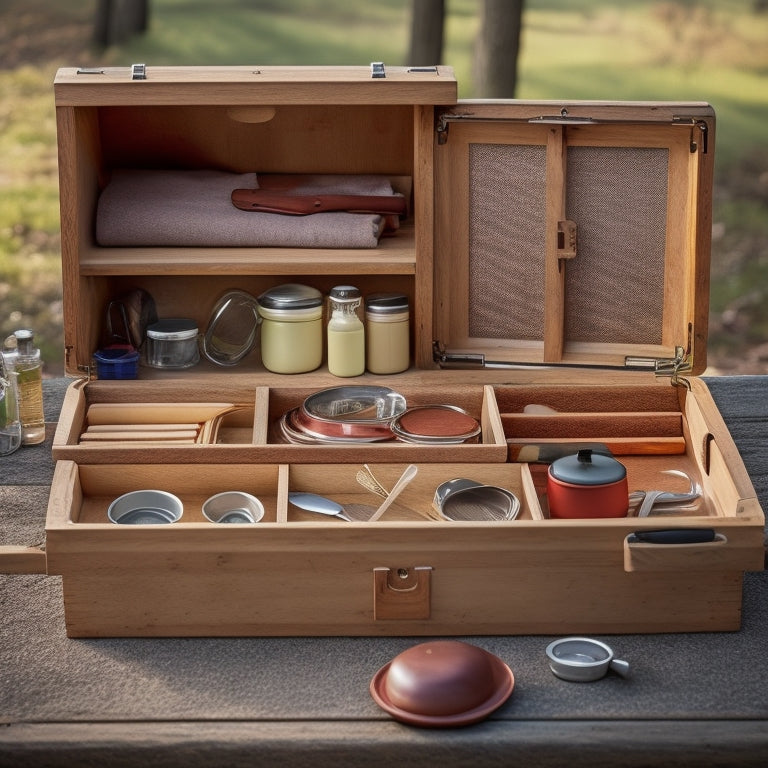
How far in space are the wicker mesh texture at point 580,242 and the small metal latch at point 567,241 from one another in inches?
0.9

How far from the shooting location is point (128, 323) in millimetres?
2430

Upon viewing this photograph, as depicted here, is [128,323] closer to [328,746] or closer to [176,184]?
[176,184]

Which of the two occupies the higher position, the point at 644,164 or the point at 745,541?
the point at 644,164

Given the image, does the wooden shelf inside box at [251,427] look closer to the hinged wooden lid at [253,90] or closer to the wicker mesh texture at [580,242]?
the wicker mesh texture at [580,242]

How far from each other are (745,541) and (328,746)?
0.65m

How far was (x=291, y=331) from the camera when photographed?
7.58 ft

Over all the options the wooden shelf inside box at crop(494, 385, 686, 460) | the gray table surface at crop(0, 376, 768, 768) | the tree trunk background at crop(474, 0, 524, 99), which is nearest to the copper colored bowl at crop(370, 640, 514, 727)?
the gray table surface at crop(0, 376, 768, 768)

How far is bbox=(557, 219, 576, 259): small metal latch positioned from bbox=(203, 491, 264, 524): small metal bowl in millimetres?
789

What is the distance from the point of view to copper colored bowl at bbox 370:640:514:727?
1.47 m

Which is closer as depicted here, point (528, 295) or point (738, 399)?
point (528, 295)

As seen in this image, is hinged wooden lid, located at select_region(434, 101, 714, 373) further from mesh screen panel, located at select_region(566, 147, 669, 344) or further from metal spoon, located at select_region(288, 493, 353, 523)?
metal spoon, located at select_region(288, 493, 353, 523)

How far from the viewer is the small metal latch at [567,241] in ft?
7.49

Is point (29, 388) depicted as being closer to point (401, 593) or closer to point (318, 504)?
point (318, 504)

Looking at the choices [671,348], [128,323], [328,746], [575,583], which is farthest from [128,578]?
[671,348]
